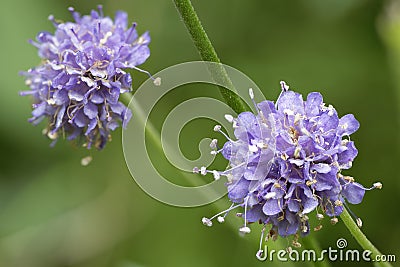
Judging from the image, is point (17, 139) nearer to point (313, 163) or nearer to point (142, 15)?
point (142, 15)

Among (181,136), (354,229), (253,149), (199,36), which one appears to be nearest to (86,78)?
(199,36)

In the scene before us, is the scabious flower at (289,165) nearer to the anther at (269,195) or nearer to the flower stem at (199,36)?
the anther at (269,195)

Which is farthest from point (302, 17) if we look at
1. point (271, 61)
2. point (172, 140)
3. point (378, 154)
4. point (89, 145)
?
point (89, 145)

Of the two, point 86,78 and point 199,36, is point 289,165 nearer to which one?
point 199,36

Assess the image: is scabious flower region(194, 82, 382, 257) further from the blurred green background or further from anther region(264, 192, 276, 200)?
the blurred green background

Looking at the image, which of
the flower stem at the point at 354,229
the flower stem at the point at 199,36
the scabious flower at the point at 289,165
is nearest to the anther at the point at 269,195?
the scabious flower at the point at 289,165

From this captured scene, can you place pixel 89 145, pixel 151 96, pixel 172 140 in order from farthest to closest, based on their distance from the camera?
pixel 172 140
pixel 151 96
pixel 89 145
